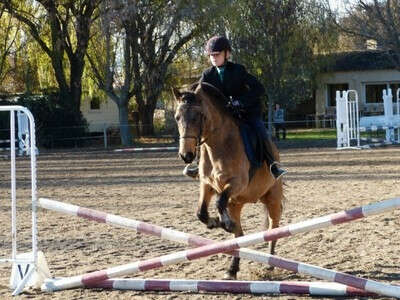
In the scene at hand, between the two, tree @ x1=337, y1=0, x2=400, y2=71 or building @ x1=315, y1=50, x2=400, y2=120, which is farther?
building @ x1=315, y1=50, x2=400, y2=120

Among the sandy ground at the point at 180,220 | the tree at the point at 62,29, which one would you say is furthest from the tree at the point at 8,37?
the sandy ground at the point at 180,220

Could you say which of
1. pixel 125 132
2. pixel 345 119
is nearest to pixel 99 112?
pixel 125 132

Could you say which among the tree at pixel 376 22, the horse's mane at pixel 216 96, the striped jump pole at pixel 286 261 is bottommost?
the striped jump pole at pixel 286 261

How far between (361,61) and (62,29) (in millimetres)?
26576

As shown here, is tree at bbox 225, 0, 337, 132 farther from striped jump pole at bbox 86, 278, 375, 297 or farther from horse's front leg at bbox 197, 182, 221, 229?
striped jump pole at bbox 86, 278, 375, 297

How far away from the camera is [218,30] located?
3712 cm

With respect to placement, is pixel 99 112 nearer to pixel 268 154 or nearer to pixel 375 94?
pixel 375 94

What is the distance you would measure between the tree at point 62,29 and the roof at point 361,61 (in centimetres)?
2080

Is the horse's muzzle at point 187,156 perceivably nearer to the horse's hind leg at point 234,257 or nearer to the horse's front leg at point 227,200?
the horse's front leg at point 227,200

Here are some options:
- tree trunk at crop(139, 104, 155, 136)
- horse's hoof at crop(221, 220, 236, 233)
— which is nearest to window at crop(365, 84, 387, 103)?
tree trunk at crop(139, 104, 155, 136)

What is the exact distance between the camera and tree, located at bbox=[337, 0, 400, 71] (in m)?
44.3

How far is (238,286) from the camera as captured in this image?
641 centimetres

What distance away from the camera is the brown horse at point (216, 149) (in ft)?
21.6

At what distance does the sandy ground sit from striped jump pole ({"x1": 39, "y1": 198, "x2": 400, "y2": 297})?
161 millimetres
